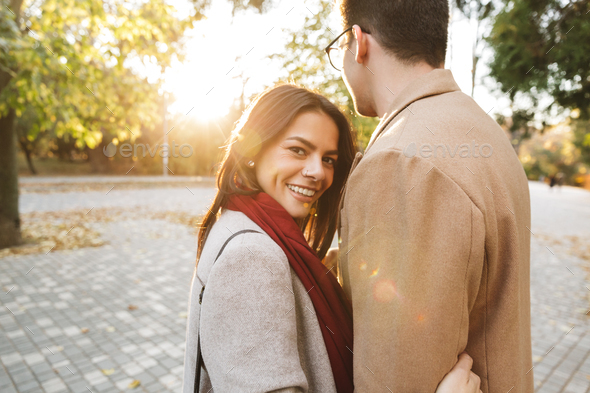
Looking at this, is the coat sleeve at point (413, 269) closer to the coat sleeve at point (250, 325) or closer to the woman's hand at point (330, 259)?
the coat sleeve at point (250, 325)

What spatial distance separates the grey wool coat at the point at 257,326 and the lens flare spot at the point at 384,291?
304 mm

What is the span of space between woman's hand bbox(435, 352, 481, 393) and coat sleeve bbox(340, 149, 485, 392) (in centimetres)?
2

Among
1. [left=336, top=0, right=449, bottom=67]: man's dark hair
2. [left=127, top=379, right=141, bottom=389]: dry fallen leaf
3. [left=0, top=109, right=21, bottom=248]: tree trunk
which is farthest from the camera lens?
[left=0, top=109, right=21, bottom=248]: tree trunk

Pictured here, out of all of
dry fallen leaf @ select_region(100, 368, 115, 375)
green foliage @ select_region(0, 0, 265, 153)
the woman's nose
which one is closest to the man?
the woman's nose

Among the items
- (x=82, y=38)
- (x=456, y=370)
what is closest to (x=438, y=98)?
(x=456, y=370)

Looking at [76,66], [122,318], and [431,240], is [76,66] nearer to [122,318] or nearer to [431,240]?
[122,318]

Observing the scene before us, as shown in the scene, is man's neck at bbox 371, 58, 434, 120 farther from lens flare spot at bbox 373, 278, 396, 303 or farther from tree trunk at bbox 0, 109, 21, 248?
tree trunk at bbox 0, 109, 21, 248

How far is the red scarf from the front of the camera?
4.07 ft

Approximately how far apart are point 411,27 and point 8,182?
30.2 feet

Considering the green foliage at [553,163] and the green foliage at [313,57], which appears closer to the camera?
the green foliage at [313,57]

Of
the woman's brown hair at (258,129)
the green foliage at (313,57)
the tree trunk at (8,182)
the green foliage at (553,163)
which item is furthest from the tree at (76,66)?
the green foliage at (553,163)

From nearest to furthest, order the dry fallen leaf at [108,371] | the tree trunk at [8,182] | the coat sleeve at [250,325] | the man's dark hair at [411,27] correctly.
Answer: the coat sleeve at [250,325]
the man's dark hair at [411,27]
the dry fallen leaf at [108,371]
the tree trunk at [8,182]

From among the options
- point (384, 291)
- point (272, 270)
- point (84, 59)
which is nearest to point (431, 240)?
point (384, 291)

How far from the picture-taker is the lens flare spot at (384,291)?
0.94 meters
